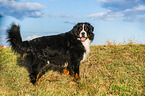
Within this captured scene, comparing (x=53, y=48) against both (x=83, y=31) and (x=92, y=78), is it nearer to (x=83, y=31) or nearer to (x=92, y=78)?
(x=83, y=31)

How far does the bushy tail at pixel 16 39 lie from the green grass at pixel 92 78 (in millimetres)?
1160

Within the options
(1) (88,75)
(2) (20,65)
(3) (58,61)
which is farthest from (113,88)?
(2) (20,65)

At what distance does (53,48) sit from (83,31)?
1000 millimetres

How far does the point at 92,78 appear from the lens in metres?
4.88

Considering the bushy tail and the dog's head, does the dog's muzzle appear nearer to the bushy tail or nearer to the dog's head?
the dog's head

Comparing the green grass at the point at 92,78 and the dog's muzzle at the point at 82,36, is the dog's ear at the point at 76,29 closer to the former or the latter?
the dog's muzzle at the point at 82,36

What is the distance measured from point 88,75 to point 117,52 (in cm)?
301

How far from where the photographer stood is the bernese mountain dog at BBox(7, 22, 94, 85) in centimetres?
417

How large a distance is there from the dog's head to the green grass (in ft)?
4.36

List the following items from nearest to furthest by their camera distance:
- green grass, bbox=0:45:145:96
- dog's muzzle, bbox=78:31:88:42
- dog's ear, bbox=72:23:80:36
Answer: green grass, bbox=0:45:145:96 → dog's muzzle, bbox=78:31:88:42 → dog's ear, bbox=72:23:80:36

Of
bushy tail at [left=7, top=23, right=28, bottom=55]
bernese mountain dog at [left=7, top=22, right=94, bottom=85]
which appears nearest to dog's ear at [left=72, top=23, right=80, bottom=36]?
bernese mountain dog at [left=7, top=22, right=94, bottom=85]

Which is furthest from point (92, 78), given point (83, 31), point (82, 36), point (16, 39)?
point (16, 39)

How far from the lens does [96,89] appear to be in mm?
4172

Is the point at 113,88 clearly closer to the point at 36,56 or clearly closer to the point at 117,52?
the point at 36,56
